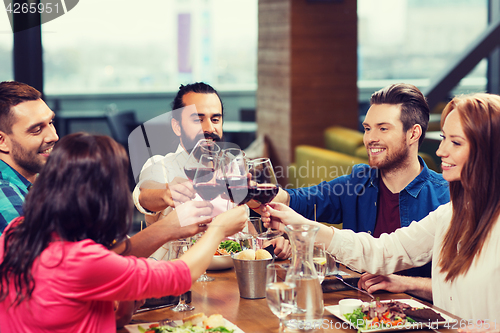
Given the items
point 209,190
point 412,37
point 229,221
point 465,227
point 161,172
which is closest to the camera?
point 229,221

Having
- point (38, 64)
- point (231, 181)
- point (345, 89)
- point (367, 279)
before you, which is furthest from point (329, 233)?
point (345, 89)

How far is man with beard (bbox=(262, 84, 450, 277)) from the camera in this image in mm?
2199

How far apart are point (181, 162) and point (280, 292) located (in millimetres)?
877

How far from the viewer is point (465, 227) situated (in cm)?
159

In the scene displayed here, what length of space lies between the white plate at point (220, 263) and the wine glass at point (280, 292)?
60 cm

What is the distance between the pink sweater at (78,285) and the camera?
3.59 ft

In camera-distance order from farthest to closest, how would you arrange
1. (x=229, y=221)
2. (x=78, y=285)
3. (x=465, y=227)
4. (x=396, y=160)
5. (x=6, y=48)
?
(x=6, y=48), (x=396, y=160), (x=465, y=227), (x=229, y=221), (x=78, y=285)

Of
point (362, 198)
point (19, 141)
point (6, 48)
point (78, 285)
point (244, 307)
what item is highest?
point (6, 48)

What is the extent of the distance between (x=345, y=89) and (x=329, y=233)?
357 cm

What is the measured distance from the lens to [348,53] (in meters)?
5.05

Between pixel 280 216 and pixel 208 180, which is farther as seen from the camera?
pixel 280 216

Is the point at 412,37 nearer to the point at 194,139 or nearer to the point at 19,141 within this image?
the point at 194,139

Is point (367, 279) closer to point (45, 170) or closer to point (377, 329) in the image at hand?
point (377, 329)

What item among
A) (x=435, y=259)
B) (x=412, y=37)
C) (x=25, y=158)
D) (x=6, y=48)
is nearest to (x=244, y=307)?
(x=435, y=259)
